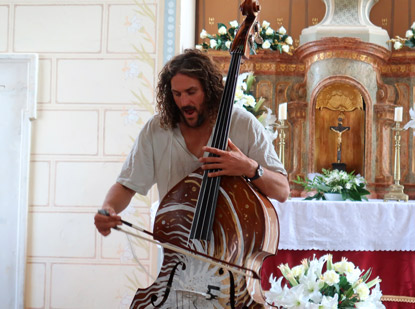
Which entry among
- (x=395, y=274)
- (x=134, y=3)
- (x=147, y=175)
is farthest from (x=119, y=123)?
(x=147, y=175)

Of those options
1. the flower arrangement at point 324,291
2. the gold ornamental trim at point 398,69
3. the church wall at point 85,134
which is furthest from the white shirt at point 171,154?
the gold ornamental trim at point 398,69

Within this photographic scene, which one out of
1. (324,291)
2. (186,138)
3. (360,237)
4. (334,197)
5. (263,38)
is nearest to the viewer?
(324,291)

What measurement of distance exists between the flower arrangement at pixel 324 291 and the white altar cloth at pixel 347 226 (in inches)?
60.1

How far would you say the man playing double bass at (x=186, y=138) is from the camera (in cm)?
198

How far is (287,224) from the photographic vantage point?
362 cm

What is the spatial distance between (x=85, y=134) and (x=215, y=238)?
302 centimetres

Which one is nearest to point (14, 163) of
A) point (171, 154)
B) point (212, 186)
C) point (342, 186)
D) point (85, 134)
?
point (85, 134)

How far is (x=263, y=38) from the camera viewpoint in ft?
17.1

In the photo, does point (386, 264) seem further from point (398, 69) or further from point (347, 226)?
point (398, 69)

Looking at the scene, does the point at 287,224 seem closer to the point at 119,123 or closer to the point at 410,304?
the point at 410,304

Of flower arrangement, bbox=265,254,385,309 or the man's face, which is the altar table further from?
the man's face

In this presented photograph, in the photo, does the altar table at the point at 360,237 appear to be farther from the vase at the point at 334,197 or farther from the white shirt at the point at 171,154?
the white shirt at the point at 171,154

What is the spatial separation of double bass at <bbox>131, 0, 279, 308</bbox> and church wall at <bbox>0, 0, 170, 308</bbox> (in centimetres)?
272

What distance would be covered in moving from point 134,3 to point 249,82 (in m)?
1.05
